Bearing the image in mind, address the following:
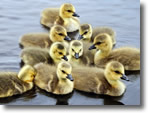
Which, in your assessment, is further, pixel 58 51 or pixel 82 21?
pixel 82 21

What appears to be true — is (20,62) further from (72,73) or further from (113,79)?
(113,79)

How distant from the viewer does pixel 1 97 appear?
3.82m

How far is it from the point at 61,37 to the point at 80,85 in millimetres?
761

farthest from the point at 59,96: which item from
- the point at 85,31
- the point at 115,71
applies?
the point at 85,31

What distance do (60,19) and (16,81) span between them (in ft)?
4.67

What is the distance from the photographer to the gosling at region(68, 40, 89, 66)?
4305mm

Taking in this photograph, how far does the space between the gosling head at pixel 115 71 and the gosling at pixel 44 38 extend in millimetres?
802

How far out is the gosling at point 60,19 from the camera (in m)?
5.10

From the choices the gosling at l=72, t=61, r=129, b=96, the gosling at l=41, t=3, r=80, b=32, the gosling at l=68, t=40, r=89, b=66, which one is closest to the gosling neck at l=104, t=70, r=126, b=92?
the gosling at l=72, t=61, r=129, b=96

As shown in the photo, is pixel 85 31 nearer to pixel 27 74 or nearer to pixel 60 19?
pixel 60 19

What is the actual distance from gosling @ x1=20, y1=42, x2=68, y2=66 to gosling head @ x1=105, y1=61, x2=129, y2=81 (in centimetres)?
46

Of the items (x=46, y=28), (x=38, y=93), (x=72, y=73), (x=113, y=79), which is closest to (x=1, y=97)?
(x=38, y=93)

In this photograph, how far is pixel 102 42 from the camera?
445cm

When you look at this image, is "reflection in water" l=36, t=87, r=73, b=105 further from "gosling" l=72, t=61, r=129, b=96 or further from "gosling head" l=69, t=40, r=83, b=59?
"gosling head" l=69, t=40, r=83, b=59
